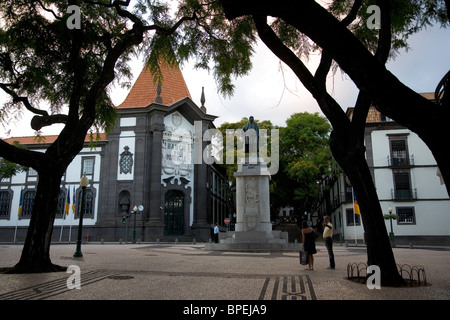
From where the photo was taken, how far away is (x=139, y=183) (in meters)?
38.2

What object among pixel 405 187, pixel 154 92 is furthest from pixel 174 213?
pixel 405 187

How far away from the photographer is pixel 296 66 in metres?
8.20

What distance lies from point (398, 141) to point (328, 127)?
737cm

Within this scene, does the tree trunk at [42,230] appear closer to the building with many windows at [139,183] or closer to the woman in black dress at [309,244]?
the woman in black dress at [309,244]

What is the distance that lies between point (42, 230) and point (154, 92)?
34.2 metres

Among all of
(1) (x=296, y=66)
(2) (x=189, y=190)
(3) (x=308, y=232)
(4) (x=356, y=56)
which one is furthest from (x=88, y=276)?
(2) (x=189, y=190)

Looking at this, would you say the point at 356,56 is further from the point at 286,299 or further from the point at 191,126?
the point at 191,126

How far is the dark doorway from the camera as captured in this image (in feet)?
127

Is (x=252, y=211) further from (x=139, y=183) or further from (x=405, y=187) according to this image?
(x=405, y=187)

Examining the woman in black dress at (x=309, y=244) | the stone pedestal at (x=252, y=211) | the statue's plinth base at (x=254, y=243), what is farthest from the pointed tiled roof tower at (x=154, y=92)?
the woman in black dress at (x=309, y=244)

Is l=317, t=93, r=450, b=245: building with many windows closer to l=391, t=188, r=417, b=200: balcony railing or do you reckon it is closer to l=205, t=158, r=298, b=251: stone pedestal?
l=391, t=188, r=417, b=200: balcony railing

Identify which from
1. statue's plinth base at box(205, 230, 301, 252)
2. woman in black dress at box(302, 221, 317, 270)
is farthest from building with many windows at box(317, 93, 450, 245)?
woman in black dress at box(302, 221, 317, 270)

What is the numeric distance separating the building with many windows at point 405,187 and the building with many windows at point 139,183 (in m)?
16.2

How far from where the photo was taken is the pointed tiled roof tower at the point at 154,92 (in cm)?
4122
